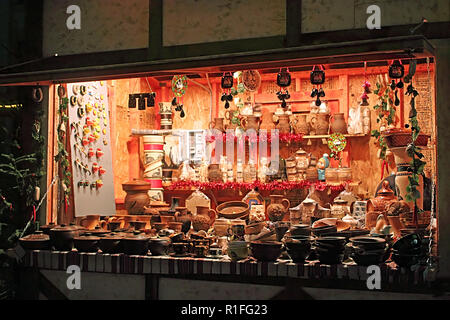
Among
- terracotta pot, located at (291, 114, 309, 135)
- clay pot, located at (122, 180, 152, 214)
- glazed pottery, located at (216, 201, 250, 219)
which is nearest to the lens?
glazed pottery, located at (216, 201, 250, 219)

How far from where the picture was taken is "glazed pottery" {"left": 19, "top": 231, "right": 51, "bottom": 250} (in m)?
4.70

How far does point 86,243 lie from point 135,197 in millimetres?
1862

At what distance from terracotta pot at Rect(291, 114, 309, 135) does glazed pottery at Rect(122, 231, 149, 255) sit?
3.54 metres

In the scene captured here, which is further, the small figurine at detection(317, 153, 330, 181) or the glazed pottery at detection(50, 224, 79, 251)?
the small figurine at detection(317, 153, 330, 181)

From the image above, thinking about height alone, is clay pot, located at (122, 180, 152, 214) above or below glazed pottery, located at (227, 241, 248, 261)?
above

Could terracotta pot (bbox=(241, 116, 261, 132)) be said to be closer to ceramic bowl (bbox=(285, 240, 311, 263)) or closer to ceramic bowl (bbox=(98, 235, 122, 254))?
ceramic bowl (bbox=(98, 235, 122, 254))

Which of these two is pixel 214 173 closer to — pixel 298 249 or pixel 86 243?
pixel 86 243

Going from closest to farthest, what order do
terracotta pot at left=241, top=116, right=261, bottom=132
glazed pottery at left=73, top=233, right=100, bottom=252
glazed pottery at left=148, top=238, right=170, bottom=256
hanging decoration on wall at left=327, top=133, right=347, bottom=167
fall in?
1. glazed pottery at left=148, top=238, right=170, bottom=256
2. glazed pottery at left=73, top=233, right=100, bottom=252
3. hanging decoration on wall at left=327, top=133, right=347, bottom=167
4. terracotta pot at left=241, top=116, right=261, bottom=132

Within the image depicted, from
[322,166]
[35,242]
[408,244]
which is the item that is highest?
[322,166]

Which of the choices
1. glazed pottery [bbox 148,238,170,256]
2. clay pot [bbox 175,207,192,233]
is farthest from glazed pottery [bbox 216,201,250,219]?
glazed pottery [bbox 148,238,170,256]

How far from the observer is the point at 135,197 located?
6387 millimetres

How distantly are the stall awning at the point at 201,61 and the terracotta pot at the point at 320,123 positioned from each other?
302cm

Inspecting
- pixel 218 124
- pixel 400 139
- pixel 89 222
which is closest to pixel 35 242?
pixel 89 222

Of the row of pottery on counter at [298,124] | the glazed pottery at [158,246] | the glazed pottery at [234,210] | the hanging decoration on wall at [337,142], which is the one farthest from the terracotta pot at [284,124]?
the glazed pottery at [158,246]
